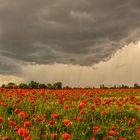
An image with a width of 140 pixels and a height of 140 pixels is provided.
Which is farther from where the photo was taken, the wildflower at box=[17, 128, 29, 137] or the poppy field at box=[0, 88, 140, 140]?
the poppy field at box=[0, 88, 140, 140]

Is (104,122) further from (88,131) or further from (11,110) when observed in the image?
(11,110)

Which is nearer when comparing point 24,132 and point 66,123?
point 24,132

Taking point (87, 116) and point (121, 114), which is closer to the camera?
point (87, 116)

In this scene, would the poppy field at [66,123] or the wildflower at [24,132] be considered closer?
the wildflower at [24,132]

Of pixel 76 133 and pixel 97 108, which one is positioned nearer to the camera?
pixel 76 133

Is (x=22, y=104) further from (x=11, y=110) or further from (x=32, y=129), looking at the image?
(x=32, y=129)

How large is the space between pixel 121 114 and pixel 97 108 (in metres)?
0.96

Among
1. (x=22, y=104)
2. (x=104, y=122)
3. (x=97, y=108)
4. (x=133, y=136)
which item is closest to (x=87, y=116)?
(x=104, y=122)

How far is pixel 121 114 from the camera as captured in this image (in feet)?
43.3

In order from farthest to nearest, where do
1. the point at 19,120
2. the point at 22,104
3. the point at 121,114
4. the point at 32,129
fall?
the point at 22,104, the point at 121,114, the point at 19,120, the point at 32,129

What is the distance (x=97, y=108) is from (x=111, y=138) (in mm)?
3827

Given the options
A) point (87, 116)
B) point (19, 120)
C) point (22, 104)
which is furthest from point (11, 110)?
point (87, 116)

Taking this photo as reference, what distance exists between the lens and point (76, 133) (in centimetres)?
1000

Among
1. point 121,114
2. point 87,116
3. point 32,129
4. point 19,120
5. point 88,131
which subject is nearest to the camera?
point 32,129
